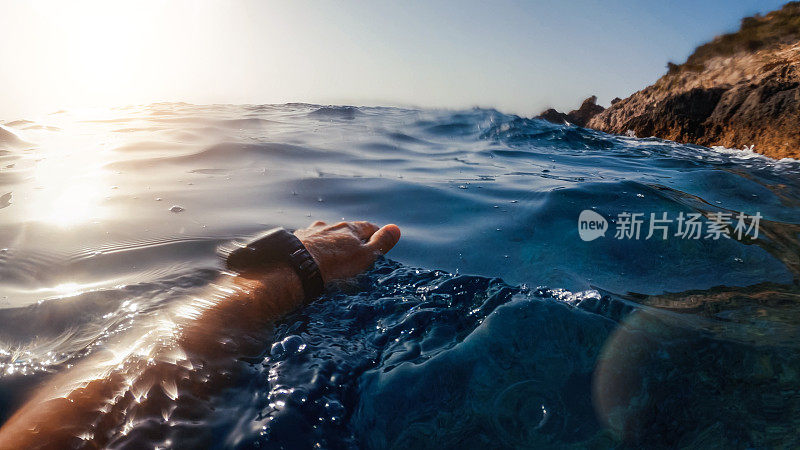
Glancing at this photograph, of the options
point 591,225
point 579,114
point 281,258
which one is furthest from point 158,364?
point 579,114

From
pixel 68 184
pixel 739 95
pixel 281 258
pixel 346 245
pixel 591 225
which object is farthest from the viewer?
pixel 739 95

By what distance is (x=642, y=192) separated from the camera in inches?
140

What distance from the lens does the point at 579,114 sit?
14703mm

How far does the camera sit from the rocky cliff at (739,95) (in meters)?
6.14

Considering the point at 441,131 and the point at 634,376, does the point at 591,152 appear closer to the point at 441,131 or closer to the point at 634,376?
the point at 441,131

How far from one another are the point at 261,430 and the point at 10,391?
2.90 feet

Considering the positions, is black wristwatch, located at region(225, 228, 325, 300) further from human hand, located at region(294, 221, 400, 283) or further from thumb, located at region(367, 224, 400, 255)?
thumb, located at region(367, 224, 400, 255)

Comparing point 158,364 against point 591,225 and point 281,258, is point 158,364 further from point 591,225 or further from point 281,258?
point 591,225

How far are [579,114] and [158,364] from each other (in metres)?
15.8

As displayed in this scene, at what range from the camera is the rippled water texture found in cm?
126

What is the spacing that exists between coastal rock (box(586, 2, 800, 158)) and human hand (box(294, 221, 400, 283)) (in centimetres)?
639

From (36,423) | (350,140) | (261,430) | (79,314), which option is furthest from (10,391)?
(350,140)

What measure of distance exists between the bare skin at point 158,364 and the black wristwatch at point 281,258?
5cm

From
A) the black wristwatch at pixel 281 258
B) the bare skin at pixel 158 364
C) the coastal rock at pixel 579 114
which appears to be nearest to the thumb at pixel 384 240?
the bare skin at pixel 158 364
